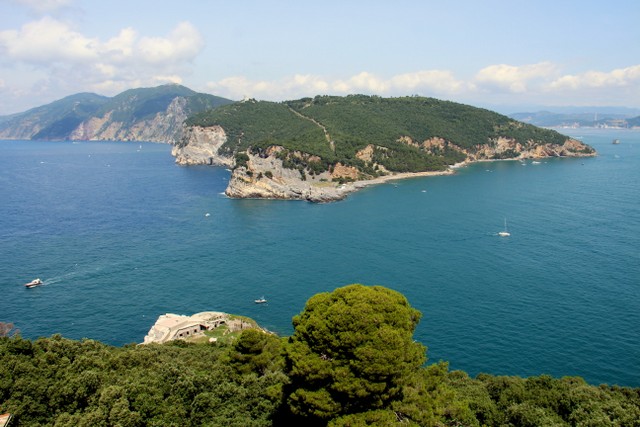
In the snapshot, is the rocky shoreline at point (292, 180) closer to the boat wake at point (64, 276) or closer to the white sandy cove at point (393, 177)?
the white sandy cove at point (393, 177)

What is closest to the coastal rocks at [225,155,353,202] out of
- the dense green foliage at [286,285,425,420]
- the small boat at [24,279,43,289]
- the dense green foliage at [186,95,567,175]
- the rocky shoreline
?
the rocky shoreline

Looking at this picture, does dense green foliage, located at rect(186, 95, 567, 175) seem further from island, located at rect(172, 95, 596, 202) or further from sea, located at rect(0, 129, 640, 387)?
sea, located at rect(0, 129, 640, 387)

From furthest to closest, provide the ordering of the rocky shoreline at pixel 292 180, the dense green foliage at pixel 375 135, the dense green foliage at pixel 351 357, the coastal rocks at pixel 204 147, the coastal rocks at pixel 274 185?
1. the coastal rocks at pixel 204 147
2. the dense green foliage at pixel 375 135
3. the rocky shoreline at pixel 292 180
4. the coastal rocks at pixel 274 185
5. the dense green foliage at pixel 351 357

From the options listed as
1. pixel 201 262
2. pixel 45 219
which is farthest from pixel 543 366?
pixel 45 219

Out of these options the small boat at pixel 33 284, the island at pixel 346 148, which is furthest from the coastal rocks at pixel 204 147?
the small boat at pixel 33 284

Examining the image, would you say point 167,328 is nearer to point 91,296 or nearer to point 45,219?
point 91,296
